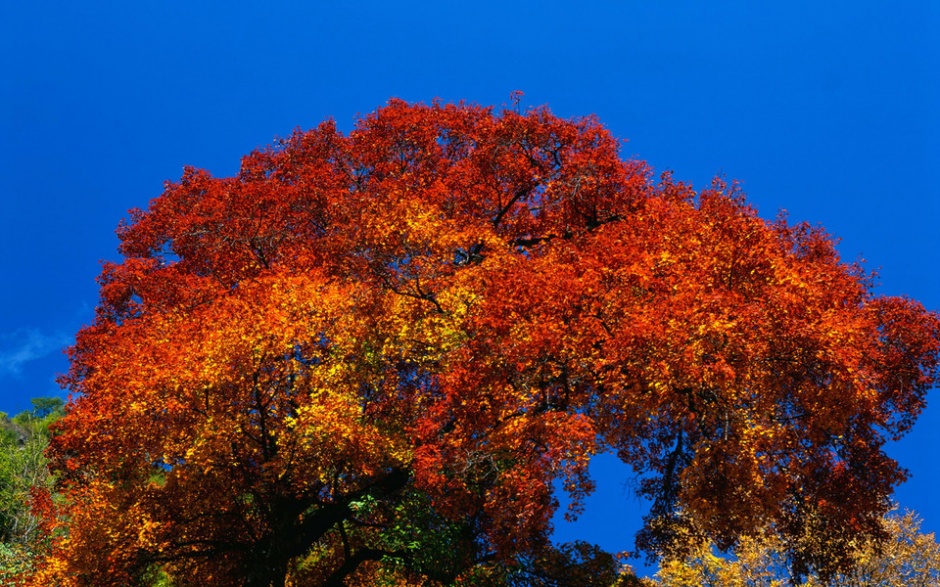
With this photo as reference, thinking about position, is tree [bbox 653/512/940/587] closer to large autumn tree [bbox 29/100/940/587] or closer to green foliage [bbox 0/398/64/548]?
large autumn tree [bbox 29/100/940/587]

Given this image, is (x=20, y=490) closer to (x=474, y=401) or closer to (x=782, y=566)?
(x=474, y=401)

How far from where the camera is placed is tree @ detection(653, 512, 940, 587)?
1328 inches

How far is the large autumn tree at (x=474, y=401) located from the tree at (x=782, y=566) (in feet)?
39.7

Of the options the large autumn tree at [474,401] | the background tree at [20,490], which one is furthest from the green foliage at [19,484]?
the large autumn tree at [474,401]

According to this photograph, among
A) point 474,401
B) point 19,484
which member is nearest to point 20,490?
point 19,484

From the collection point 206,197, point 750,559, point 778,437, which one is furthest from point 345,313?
point 750,559

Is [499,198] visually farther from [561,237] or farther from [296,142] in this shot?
[296,142]

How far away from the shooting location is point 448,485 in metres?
17.7

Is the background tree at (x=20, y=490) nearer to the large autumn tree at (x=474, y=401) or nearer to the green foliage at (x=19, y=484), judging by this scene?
the green foliage at (x=19, y=484)

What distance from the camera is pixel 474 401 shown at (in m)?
18.4

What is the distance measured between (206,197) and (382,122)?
7415mm

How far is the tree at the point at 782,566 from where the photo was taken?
33.7m

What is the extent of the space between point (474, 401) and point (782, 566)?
2373 centimetres

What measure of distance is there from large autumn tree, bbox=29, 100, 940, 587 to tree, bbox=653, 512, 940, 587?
1211 cm
